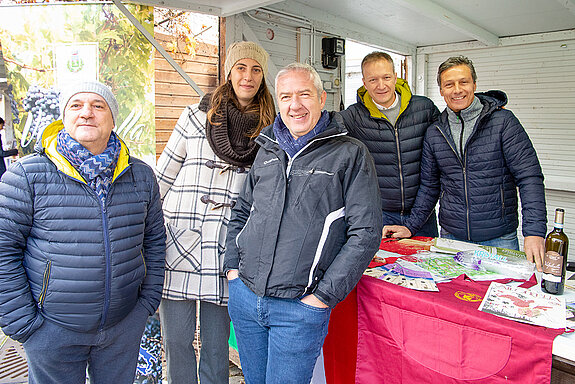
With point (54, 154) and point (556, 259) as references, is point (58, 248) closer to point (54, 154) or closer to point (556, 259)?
point (54, 154)

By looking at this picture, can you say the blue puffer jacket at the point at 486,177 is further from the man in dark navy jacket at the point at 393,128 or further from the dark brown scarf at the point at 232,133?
the dark brown scarf at the point at 232,133

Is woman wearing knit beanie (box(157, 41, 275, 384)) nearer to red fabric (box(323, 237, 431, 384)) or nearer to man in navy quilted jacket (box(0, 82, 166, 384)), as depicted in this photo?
man in navy quilted jacket (box(0, 82, 166, 384))

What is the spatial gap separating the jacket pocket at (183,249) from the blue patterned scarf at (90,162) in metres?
0.50

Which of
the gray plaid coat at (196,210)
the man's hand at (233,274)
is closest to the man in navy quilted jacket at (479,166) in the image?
the gray plaid coat at (196,210)

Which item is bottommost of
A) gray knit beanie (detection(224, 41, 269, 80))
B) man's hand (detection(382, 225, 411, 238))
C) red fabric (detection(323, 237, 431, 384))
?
red fabric (detection(323, 237, 431, 384))

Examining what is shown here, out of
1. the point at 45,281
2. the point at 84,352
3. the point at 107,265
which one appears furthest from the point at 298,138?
the point at 84,352

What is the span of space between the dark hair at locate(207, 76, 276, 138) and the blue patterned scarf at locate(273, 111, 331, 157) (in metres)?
0.37

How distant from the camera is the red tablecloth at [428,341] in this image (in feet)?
5.08

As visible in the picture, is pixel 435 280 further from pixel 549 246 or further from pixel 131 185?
pixel 131 185

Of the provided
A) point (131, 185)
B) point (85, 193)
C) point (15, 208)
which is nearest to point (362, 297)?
point (131, 185)

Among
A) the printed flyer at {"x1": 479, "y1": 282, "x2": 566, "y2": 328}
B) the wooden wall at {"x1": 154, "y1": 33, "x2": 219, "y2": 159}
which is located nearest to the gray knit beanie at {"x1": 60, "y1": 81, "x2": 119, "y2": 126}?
the printed flyer at {"x1": 479, "y1": 282, "x2": 566, "y2": 328}

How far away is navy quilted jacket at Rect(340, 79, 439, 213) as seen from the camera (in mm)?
2746

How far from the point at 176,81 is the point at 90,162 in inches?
108

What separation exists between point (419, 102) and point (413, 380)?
170 cm
